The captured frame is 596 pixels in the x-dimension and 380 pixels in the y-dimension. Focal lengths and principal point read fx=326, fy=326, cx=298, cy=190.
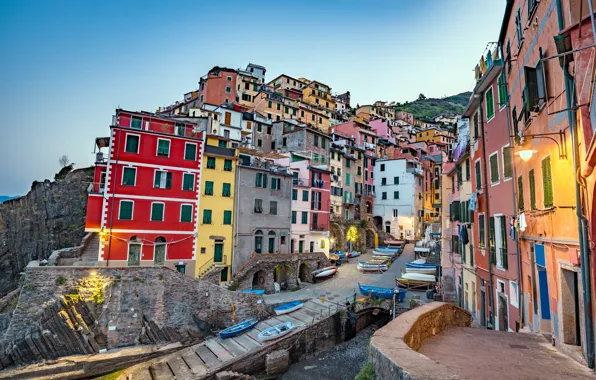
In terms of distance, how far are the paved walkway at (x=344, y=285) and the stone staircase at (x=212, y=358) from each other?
3856 millimetres

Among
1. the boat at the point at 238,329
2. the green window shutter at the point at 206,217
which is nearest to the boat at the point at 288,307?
the boat at the point at 238,329

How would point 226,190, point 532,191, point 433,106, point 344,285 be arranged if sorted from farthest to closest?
point 433,106
point 344,285
point 226,190
point 532,191

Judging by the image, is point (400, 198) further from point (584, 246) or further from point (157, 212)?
point (584, 246)

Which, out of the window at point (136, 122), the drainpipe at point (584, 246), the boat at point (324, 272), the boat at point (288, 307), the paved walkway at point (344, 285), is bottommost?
the boat at point (288, 307)

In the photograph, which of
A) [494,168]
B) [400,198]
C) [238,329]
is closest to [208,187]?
[238,329]

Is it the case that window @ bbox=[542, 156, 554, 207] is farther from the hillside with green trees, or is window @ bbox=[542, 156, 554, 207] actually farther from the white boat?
the hillside with green trees

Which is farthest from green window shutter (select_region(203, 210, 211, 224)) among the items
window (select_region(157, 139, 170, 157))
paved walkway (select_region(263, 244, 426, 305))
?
paved walkway (select_region(263, 244, 426, 305))

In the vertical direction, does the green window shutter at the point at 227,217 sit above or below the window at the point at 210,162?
below

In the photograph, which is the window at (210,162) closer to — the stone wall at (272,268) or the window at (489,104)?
the stone wall at (272,268)

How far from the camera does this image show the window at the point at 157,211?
96.7 ft

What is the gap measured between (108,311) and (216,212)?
41.9ft

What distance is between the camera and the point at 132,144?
2914cm

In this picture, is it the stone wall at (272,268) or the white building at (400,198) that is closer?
the stone wall at (272,268)

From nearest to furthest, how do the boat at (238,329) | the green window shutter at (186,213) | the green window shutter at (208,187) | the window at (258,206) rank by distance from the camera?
the boat at (238,329)
the green window shutter at (186,213)
the green window shutter at (208,187)
the window at (258,206)
